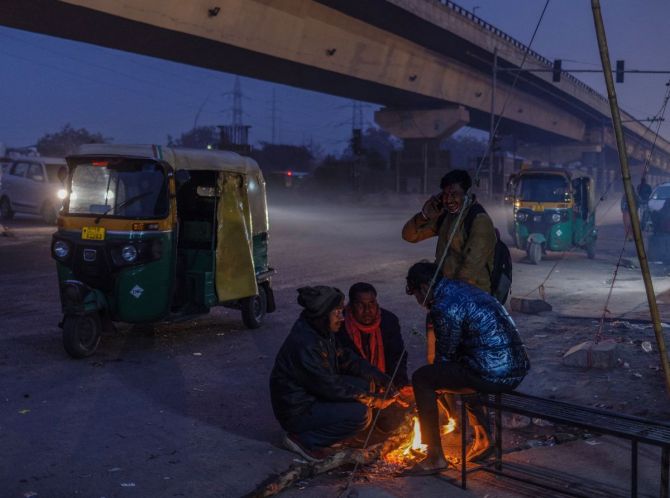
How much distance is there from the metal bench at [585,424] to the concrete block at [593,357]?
109 inches

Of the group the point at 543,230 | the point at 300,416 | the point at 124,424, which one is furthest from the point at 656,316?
the point at 543,230

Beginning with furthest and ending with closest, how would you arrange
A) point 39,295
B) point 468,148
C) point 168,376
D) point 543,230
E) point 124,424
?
point 468,148
point 543,230
point 39,295
point 168,376
point 124,424

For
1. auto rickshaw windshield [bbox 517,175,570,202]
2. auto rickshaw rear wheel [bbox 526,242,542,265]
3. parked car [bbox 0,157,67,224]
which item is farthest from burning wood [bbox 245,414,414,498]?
parked car [bbox 0,157,67,224]

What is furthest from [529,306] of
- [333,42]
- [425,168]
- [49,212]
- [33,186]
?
[425,168]

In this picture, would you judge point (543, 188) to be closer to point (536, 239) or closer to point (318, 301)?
point (536, 239)

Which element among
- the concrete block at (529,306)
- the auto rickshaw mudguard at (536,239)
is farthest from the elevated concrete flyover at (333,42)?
the concrete block at (529,306)

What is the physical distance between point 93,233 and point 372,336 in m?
3.80

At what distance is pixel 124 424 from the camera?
6051 mm

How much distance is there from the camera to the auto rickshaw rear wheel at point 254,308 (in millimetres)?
9922

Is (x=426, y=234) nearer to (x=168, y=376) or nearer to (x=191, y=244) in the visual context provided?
(x=168, y=376)

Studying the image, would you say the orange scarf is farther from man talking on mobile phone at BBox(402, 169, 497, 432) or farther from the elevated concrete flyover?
the elevated concrete flyover

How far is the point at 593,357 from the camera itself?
766cm

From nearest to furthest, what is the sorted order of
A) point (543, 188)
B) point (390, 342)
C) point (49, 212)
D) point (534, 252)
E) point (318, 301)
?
1. point (318, 301)
2. point (390, 342)
3. point (534, 252)
4. point (543, 188)
5. point (49, 212)

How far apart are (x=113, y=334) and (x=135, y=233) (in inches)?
68.6
